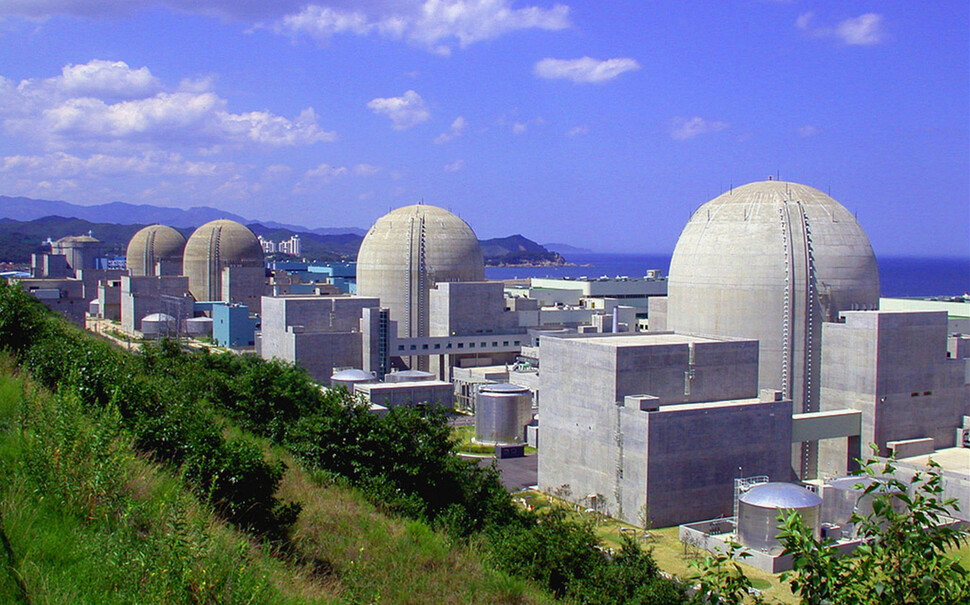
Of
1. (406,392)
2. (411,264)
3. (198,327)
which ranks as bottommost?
(406,392)

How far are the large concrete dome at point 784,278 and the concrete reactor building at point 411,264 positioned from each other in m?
19.5

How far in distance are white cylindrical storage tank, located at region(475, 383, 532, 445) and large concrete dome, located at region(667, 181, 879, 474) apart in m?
8.68

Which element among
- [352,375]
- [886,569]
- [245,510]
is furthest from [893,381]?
[886,569]

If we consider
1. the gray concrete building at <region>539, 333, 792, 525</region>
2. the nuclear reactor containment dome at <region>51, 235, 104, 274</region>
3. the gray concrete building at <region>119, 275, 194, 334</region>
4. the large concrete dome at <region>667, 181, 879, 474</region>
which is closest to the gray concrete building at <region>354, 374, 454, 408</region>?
the gray concrete building at <region>539, 333, 792, 525</region>

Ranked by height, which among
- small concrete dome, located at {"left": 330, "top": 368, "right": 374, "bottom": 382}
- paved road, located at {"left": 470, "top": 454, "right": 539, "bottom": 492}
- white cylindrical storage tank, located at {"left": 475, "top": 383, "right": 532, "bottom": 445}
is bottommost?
paved road, located at {"left": 470, "top": 454, "right": 539, "bottom": 492}

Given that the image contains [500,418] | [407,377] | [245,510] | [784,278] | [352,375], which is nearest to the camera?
[245,510]

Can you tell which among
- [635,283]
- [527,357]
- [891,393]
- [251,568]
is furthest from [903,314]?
[635,283]

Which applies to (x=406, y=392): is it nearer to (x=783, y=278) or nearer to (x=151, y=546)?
(x=783, y=278)

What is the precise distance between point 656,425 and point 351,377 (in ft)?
61.5

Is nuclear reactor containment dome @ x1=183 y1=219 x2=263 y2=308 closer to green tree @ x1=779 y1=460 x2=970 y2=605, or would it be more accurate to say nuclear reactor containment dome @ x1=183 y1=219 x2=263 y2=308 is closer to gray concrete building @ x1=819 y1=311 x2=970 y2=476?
gray concrete building @ x1=819 y1=311 x2=970 y2=476

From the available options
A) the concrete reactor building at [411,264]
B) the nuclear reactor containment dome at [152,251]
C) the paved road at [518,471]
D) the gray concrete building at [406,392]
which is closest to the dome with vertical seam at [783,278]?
the paved road at [518,471]

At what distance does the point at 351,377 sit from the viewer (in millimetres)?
41281

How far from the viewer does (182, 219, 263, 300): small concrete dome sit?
245 ft

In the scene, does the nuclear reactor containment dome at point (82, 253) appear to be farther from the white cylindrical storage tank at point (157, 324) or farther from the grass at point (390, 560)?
the grass at point (390, 560)
